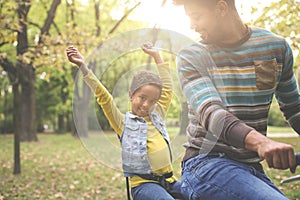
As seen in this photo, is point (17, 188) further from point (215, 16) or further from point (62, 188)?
point (215, 16)

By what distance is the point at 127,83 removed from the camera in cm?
273

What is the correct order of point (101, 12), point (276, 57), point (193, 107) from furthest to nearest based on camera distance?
point (101, 12) < point (276, 57) < point (193, 107)

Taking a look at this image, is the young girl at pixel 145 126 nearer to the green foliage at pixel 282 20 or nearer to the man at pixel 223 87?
the man at pixel 223 87

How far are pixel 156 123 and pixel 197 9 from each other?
1042 mm

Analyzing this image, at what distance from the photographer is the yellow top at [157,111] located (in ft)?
8.68

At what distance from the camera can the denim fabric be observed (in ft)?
8.50

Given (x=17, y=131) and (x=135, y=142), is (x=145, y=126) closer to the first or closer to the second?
(x=135, y=142)

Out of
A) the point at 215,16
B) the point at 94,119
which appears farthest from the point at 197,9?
the point at 94,119

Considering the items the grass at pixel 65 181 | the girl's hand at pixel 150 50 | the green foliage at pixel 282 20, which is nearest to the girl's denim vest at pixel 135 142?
the girl's hand at pixel 150 50

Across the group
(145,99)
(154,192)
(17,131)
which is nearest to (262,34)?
(145,99)

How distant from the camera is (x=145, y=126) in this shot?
8.82ft

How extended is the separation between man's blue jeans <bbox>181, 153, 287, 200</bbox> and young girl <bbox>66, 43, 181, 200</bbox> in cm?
69

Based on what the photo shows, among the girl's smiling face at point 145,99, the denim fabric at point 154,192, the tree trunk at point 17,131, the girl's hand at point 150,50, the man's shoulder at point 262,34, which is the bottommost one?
the tree trunk at point 17,131

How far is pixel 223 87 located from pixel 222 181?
1.39ft
